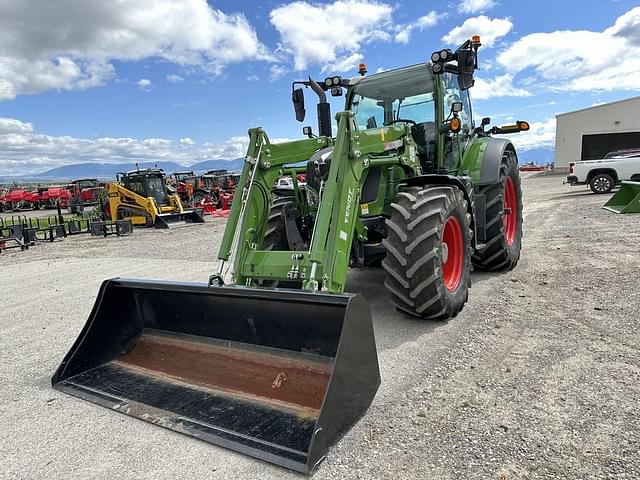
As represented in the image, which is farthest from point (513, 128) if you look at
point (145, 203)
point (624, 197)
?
point (145, 203)

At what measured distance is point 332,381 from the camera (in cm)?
249

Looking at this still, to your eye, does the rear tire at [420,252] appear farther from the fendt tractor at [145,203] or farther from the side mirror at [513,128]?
the fendt tractor at [145,203]

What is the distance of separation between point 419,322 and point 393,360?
2.88ft

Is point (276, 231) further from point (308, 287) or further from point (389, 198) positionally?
point (308, 287)

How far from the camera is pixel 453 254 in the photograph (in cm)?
475

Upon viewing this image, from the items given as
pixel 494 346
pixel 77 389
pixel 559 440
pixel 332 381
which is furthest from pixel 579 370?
pixel 77 389

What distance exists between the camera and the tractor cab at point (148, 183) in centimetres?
1848

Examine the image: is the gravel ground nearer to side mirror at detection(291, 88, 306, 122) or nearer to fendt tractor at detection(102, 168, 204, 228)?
side mirror at detection(291, 88, 306, 122)

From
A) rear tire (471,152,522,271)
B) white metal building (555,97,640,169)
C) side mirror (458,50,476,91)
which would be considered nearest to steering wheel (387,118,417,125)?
side mirror (458,50,476,91)

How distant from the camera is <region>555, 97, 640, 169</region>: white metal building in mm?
31875

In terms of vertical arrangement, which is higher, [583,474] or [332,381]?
[332,381]

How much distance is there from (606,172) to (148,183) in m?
17.9

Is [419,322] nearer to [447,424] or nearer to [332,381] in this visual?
[447,424]

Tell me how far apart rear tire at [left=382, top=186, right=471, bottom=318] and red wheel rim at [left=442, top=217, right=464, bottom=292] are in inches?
8.7
